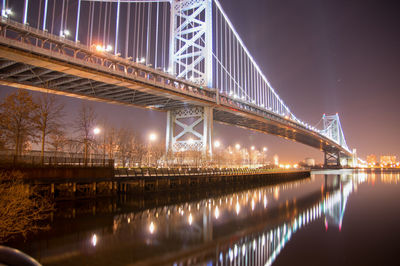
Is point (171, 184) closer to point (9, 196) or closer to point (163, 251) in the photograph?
point (163, 251)

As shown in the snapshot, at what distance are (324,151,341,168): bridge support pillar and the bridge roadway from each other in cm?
7211

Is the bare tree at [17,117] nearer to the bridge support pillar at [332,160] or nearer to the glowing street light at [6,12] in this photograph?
the glowing street light at [6,12]

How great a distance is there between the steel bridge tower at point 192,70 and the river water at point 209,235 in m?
19.8

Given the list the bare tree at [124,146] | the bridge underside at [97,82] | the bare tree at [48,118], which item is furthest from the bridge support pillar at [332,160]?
the bare tree at [48,118]

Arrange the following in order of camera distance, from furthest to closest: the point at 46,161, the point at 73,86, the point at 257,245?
1. the point at 73,86
2. the point at 46,161
3. the point at 257,245

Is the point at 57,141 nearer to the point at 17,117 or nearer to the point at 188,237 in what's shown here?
the point at 17,117

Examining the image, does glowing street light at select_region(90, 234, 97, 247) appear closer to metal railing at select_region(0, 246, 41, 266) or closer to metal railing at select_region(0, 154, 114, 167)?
metal railing at select_region(0, 154, 114, 167)

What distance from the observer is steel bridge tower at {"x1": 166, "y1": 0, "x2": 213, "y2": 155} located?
3791cm

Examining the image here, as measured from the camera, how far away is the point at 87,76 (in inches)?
997

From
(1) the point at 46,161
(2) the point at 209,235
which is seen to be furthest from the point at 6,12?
(2) the point at 209,235

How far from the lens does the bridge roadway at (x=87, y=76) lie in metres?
20.9

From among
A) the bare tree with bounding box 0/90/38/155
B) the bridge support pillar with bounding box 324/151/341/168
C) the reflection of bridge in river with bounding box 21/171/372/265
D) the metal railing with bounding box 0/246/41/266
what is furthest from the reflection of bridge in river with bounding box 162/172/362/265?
the bridge support pillar with bounding box 324/151/341/168

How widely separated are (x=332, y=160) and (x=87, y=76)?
103293 millimetres

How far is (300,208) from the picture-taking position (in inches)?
763
